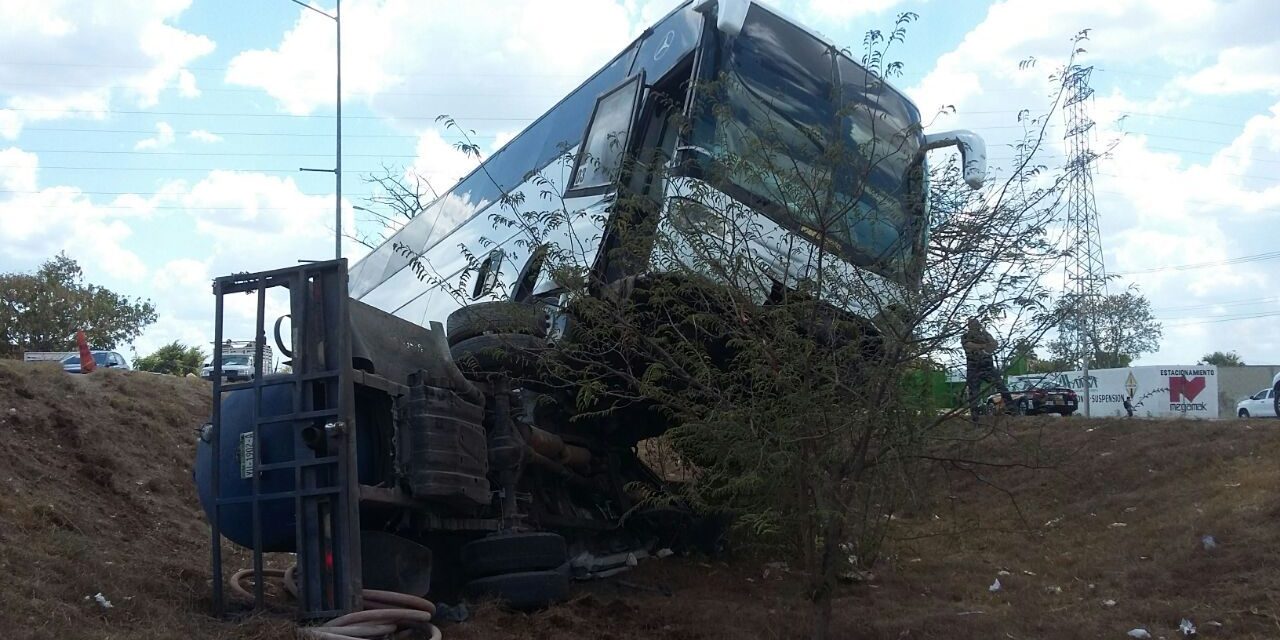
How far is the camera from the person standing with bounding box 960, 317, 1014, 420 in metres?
5.12

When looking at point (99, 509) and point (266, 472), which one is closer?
point (266, 472)

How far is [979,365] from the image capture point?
17.1ft

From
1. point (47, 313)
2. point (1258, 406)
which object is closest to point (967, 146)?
point (1258, 406)

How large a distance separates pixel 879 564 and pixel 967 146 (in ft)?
10.5

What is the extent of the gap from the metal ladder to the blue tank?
37 mm

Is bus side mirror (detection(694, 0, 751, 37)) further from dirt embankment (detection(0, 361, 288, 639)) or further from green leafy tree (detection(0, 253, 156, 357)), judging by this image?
green leafy tree (detection(0, 253, 156, 357))

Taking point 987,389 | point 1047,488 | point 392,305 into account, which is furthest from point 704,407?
point 1047,488

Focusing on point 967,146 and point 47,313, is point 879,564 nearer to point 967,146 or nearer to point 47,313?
point 967,146

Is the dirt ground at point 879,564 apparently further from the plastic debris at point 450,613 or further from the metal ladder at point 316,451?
the metal ladder at point 316,451

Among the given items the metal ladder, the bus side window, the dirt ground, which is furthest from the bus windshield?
the metal ladder

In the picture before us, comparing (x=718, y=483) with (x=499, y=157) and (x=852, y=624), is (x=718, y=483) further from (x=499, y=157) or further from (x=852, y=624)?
(x=499, y=157)

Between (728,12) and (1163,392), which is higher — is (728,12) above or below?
above

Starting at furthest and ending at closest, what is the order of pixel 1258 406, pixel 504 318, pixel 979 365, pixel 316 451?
pixel 1258 406 → pixel 504 318 → pixel 979 365 → pixel 316 451

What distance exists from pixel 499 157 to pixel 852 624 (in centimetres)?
489
